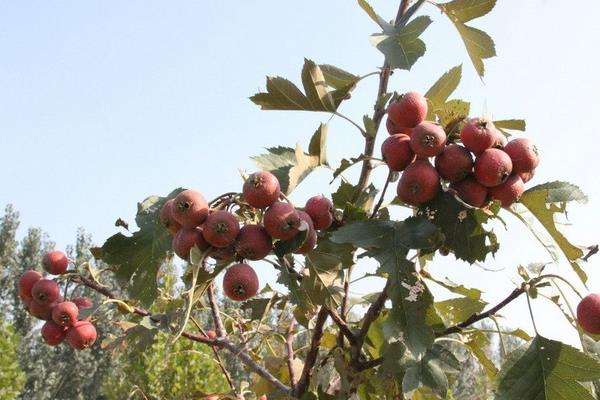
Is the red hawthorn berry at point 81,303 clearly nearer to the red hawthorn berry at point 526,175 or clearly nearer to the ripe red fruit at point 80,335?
the ripe red fruit at point 80,335

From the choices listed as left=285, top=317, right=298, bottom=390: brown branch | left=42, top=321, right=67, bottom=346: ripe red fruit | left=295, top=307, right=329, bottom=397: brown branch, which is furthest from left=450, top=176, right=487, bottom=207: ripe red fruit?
left=42, top=321, right=67, bottom=346: ripe red fruit

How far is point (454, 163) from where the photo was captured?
1482 mm

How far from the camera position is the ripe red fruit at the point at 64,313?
2.57 meters

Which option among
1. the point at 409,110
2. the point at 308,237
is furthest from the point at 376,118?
the point at 308,237

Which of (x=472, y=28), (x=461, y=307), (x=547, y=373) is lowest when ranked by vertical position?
(x=547, y=373)

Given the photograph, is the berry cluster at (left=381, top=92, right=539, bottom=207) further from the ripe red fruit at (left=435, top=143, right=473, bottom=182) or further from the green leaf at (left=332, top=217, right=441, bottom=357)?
the green leaf at (left=332, top=217, right=441, bottom=357)

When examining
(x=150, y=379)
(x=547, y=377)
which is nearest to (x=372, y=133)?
(x=547, y=377)

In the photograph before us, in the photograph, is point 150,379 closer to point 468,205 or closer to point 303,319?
point 303,319

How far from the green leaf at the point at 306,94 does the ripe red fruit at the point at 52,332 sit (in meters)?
1.46

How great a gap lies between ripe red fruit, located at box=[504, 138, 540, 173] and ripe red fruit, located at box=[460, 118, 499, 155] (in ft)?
0.18

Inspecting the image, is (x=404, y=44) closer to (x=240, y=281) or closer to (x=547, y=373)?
(x=240, y=281)

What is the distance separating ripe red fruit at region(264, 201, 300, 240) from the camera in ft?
4.83

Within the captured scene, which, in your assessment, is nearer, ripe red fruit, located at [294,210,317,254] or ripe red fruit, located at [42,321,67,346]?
ripe red fruit, located at [294,210,317,254]

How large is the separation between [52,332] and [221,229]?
155 cm
